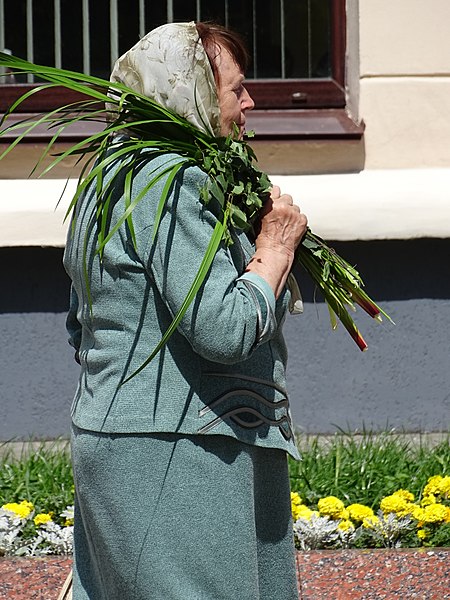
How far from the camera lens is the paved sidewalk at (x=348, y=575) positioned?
11.2ft

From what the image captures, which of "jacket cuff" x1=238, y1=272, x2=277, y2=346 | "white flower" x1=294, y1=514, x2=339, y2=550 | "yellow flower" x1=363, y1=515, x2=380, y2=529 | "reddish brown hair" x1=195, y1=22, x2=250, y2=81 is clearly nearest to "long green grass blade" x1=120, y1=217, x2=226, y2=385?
"jacket cuff" x1=238, y1=272, x2=277, y2=346

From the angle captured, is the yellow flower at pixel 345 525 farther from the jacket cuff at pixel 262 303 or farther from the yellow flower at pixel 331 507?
the jacket cuff at pixel 262 303

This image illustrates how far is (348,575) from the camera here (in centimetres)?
353

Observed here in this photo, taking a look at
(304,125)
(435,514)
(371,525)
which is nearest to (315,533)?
(371,525)

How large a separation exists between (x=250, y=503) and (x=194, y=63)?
910mm

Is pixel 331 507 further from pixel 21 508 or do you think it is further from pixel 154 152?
pixel 154 152

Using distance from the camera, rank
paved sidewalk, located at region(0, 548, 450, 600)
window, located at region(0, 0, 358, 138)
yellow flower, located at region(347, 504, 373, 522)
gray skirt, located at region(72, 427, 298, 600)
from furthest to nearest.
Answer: window, located at region(0, 0, 358, 138), yellow flower, located at region(347, 504, 373, 522), paved sidewalk, located at region(0, 548, 450, 600), gray skirt, located at region(72, 427, 298, 600)

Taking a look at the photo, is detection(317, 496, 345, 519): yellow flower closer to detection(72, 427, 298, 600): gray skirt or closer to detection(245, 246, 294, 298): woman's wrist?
detection(72, 427, 298, 600): gray skirt

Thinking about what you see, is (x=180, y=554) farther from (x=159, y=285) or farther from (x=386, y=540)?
(x=386, y=540)

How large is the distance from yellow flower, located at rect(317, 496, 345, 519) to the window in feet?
7.63

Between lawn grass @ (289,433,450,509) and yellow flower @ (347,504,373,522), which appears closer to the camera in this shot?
yellow flower @ (347,504,373,522)

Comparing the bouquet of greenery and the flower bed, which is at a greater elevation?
the bouquet of greenery

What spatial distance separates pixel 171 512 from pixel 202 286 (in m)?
0.47

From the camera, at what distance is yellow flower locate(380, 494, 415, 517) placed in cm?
385
